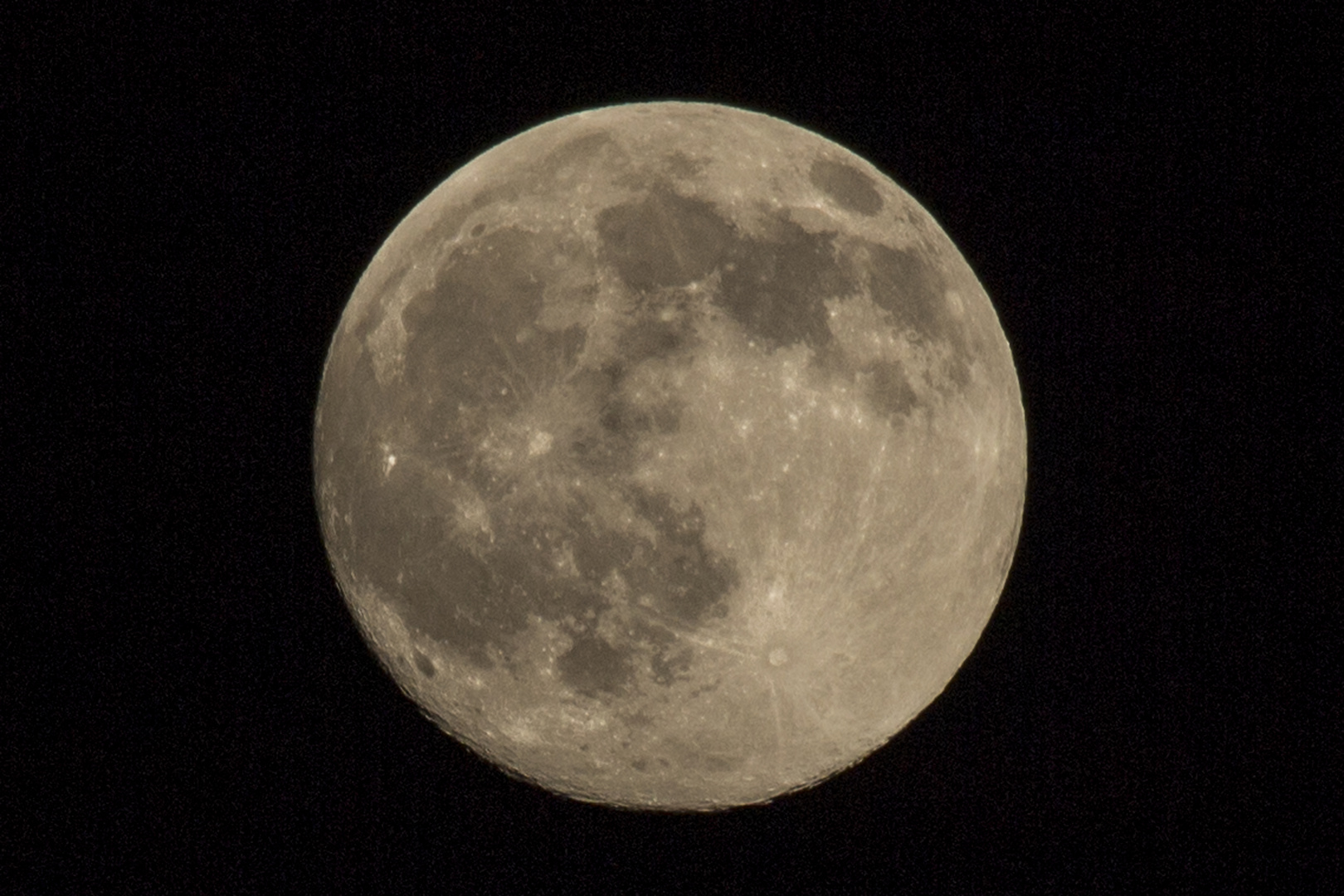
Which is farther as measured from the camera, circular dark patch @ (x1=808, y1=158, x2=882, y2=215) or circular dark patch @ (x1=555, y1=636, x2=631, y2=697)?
circular dark patch @ (x1=808, y1=158, x2=882, y2=215)

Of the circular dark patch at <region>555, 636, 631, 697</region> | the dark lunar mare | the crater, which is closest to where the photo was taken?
the dark lunar mare

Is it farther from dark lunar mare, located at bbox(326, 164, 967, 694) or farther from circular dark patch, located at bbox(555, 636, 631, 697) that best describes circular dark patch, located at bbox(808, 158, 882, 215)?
circular dark patch, located at bbox(555, 636, 631, 697)

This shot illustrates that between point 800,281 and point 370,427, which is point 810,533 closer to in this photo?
point 800,281

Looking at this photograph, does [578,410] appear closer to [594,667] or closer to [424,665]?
[594,667]

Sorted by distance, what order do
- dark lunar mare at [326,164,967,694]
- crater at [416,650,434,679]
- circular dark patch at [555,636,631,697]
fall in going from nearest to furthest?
dark lunar mare at [326,164,967,694], circular dark patch at [555,636,631,697], crater at [416,650,434,679]

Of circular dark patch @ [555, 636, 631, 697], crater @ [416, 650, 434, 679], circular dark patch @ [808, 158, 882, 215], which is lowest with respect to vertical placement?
circular dark patch @ [555, 636, 631, 697]

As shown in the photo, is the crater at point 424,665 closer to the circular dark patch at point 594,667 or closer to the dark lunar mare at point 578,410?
the dark lunar mare at point 578,410

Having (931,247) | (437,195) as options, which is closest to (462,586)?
(437,195)

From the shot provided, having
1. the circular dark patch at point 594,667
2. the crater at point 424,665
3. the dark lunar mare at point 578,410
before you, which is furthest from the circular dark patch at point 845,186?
the crater at point 424,665

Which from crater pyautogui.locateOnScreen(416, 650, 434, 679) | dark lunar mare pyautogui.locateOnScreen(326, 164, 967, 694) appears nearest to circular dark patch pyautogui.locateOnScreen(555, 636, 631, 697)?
dark lunar mare pyautogui.locateOnScreen(326, 164, 967, 694)
